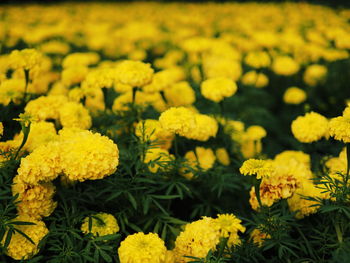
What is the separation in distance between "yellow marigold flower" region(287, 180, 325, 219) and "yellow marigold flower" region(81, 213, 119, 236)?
0.83m

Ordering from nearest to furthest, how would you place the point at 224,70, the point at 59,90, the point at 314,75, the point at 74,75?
the point at 74,75, the point at 59,90, the point at 224,70, the point at 314,75

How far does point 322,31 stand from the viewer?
4922 millimetres

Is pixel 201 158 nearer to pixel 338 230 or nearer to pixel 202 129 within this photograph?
pixel 202 129

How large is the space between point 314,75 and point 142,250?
10.4 feet

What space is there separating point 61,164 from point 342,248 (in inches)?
47.3

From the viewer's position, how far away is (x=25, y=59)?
2.24m

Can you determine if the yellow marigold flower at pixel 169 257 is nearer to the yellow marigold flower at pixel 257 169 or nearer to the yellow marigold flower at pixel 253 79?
the yellow marigold flower at pixel 257 169

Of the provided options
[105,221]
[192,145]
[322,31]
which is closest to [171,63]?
[192,145]

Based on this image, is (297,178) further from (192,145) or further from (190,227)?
(192,145)

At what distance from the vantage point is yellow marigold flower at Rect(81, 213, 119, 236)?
165cm

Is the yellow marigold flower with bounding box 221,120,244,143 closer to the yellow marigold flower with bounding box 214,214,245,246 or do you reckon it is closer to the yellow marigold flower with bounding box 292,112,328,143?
the yellow marigold flower with bounding box 292,112,328,143

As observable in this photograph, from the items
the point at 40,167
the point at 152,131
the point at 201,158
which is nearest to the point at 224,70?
the point at 201,158

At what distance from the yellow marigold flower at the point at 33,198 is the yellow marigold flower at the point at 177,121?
1.90 ft

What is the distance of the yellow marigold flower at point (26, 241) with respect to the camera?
1556 mm
